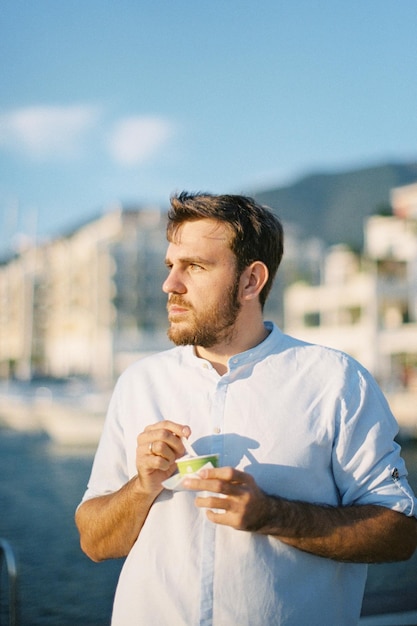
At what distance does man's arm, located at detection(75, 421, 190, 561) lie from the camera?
1749mm

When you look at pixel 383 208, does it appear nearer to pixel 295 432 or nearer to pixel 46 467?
pixel 46 467

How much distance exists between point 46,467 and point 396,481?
85.6 ft

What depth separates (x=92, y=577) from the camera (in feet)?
39.2

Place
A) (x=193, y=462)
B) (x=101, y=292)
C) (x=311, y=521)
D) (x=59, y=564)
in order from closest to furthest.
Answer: (x=193, y=462) → (x=311, y=521) → (x=59, y=564) → (x=101, y=292)

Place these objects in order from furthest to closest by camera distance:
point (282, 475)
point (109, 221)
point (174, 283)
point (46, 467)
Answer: point (109, 221) → point (46, 467) → point (174, 283) → point (282, 475)

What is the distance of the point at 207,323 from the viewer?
1982 millimetres

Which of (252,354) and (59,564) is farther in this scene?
(59,564)

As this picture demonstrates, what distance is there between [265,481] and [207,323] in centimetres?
44

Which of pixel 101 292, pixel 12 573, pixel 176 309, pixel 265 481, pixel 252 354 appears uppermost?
pixel 176 309

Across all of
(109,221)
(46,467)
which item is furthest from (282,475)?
(109,221)

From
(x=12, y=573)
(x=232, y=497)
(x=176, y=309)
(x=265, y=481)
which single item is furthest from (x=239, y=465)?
(x=12, y=573)

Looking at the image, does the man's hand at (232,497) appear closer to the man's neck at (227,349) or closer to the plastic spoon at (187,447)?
the plastic spoon at (187,447)

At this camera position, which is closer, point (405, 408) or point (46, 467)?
point (46, 467)

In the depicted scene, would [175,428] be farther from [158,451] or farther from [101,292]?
[101,292]
